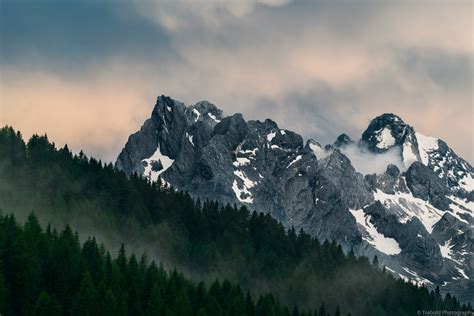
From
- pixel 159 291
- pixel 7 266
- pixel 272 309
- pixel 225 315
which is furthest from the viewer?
pixel 272 309

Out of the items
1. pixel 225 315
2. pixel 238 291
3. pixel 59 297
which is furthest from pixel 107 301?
pixel 238 291

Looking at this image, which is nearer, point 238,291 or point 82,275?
point 82,275

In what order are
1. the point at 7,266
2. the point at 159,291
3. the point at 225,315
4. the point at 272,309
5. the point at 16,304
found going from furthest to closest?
the point at 272,309, the point at 225,315, the point at 159,291, the point at 7,266, the point at 16,304

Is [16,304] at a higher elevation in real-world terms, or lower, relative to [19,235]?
lower

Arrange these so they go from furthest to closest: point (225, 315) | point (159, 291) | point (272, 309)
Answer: point (272, 309) < point (225, 315) < point (159, 291)

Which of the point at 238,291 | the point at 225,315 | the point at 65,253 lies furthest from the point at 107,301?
the point at 238,291

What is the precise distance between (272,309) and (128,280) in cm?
3194

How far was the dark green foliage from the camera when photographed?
128 metres

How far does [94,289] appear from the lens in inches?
5138

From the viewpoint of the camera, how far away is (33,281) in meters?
134

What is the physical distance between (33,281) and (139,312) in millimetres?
15225

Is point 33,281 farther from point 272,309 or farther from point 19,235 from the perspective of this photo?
point 272,309

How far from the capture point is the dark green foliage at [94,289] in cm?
12850

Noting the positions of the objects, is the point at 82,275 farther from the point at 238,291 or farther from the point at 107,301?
the point at 238,291
